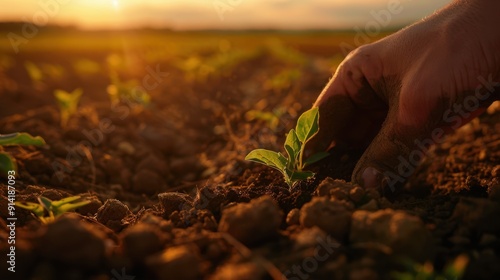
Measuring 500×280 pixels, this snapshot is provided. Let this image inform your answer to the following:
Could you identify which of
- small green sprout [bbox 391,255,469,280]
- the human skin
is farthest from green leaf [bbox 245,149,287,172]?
small green sprout [bbox 391,255,469,280]

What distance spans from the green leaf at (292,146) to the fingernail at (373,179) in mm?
331

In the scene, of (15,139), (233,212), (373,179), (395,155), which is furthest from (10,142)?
(395,155)

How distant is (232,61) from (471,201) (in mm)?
6510

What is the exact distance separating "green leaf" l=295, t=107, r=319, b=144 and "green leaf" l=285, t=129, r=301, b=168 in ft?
0.10

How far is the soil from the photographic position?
1.31 metres

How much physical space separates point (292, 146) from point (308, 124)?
0.13m

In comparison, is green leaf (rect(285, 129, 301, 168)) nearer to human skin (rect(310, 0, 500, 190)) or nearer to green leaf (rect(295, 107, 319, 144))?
green leaf (rect(295, 107, 319, 144))

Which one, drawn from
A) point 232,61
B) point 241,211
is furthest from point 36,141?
point 232,61

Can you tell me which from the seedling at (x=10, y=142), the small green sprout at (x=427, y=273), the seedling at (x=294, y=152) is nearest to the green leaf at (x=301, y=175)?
the seedling at (x=294, y=152)

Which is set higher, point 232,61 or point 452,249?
point 232,61

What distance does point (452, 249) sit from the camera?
4.80 feet

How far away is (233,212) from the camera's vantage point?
1.56 metres

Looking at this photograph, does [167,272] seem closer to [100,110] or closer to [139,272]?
[139,272]

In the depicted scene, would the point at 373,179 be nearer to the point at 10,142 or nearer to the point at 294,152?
the point at 294,152
